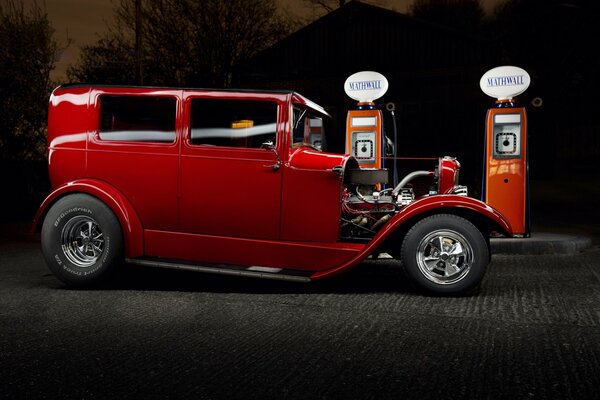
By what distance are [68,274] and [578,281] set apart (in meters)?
5.05

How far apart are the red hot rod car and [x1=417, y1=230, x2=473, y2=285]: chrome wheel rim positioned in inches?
0.5

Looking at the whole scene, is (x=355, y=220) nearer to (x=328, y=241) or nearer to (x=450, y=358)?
(x=328, y=241)

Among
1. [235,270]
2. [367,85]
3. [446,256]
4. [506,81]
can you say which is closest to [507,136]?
[506,81]

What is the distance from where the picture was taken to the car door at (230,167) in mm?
5453

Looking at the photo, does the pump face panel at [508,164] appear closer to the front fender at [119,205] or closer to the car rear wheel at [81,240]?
the front fender at [119,205]

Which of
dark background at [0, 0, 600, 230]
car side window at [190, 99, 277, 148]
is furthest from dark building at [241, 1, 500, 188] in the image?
→ car side window at [190, 99, 277, 148]

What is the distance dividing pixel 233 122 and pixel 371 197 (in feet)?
5.17

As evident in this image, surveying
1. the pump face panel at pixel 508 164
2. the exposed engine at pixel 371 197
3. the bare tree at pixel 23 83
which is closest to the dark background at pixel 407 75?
the bare tree at pixel 23 83

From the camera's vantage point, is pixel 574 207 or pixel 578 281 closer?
pixel 578 281

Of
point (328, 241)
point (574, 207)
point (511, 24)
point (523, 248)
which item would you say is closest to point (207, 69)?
point (511, 24)

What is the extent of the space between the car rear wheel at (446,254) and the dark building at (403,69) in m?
15.6

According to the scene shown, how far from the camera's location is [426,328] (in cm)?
420

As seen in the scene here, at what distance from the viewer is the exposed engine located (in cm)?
568

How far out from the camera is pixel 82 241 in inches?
223
